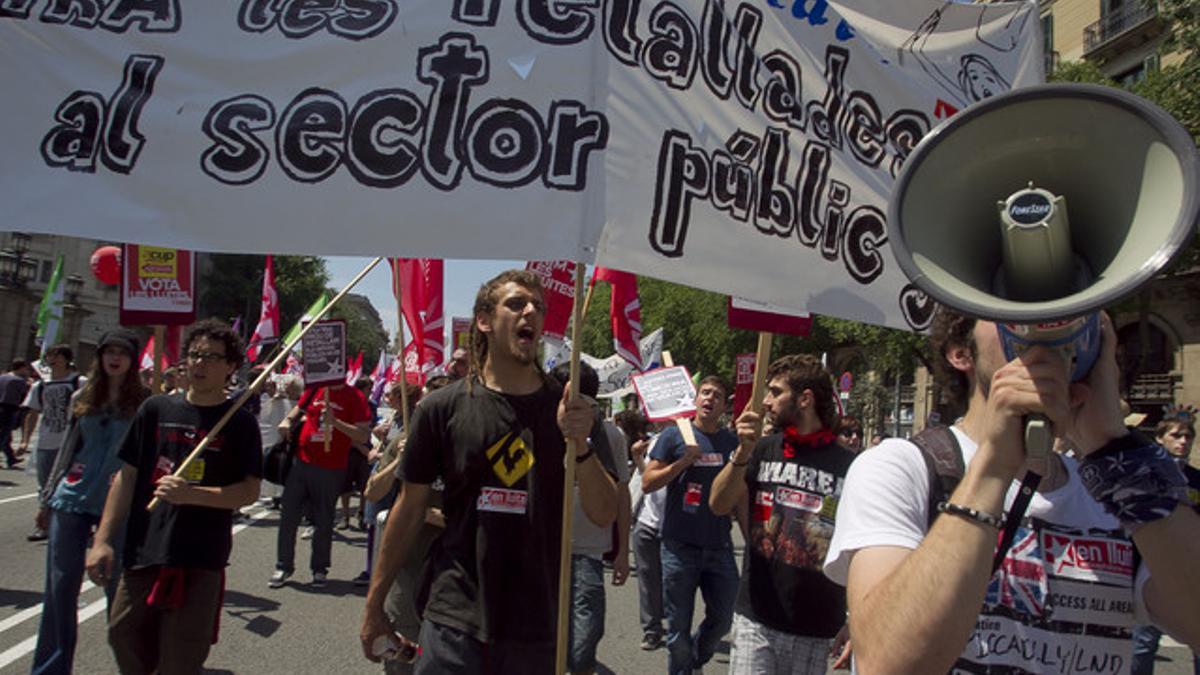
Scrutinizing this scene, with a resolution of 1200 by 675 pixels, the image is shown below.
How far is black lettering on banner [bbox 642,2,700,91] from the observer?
2711 mm

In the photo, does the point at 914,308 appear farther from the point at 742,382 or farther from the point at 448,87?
the point at 742,382

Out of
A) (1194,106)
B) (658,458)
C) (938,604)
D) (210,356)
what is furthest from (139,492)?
(1194,106)

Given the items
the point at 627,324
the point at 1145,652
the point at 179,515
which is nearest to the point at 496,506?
the point at 179,515

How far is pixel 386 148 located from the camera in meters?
2.53

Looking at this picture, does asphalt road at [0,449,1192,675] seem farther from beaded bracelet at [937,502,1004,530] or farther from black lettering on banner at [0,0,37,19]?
beaded bracelet at [937,502,1004,530]

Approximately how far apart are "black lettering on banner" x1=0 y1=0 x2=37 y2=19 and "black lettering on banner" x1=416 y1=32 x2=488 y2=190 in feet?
3.55

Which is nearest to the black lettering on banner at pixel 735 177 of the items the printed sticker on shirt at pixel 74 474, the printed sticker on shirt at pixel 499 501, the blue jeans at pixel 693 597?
the printed sticker on shirt at pixel 499 501

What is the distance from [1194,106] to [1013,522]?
19579 mm

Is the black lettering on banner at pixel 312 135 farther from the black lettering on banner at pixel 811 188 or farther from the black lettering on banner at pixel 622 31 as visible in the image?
the black lettering on banner at pixel 811 188

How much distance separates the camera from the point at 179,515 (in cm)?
379

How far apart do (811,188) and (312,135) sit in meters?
1.57

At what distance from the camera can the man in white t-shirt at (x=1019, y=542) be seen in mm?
1407

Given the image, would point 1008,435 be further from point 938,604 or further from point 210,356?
point 210,356

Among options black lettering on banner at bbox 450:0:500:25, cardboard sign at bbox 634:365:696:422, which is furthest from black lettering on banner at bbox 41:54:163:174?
cardboard sign at bbox 634:365:696:422
